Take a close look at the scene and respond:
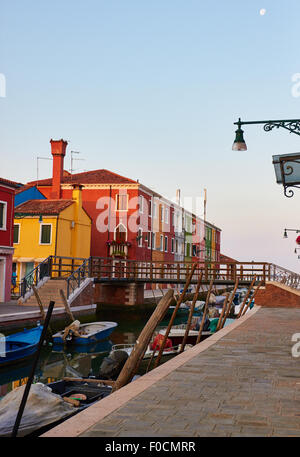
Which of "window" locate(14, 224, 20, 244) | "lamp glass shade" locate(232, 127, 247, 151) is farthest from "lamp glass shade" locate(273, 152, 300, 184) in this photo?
"window" locate(14, 224, 20, 244)

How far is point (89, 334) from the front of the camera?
1858 centimetres

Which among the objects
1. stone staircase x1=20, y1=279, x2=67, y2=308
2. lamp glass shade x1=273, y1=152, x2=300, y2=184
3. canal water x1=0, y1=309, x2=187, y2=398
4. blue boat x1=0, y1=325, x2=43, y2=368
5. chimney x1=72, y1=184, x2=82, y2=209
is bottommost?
canal water x1=0, y1=309, x2=187, y2=398

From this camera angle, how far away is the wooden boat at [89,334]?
18.0m

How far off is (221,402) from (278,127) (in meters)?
5.34

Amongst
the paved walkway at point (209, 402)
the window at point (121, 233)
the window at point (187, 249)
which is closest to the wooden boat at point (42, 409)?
the paved walkway at point (209, 402)

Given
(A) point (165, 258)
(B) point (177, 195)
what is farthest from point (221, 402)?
(B) point (177, 195)

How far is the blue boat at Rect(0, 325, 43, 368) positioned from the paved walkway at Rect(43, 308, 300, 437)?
7084mm

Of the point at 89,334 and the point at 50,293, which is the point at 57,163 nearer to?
the point at 50,293

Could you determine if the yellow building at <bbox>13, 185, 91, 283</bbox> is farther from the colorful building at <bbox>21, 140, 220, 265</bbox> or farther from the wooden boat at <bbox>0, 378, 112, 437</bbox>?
the wooden boat at <bbox>0, 378, 112, 437</bbox>

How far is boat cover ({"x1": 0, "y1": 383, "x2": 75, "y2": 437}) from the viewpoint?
7020 mm

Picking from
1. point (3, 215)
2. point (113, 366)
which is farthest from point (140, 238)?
point (113, 366)

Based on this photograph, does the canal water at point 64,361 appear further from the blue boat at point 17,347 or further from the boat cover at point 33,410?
the boat cover at point 33,410

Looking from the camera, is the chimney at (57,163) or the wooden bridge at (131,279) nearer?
the wooden bridge at (131,279)

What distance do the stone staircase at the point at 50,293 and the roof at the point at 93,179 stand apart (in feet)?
49.3
